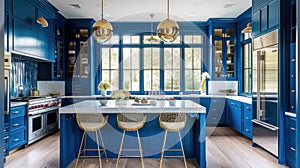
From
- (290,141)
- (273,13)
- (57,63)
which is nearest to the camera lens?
(290,141)

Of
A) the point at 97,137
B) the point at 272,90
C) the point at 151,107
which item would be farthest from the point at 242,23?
the point at 97,137

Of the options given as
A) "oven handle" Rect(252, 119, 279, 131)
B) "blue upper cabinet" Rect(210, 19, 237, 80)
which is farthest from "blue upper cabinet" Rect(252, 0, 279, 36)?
"blue upper cabinet" Rect(210, 19, 237, 80)

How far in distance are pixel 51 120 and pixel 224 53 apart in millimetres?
4842

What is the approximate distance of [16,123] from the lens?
4234 millimetres

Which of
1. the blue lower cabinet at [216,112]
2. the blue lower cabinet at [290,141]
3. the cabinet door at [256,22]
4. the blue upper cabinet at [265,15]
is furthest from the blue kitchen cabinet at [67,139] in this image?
the blue lower cabinet at [216,112]

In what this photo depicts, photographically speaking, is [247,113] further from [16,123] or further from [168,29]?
[16,123]

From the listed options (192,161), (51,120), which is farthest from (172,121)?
(51,120)

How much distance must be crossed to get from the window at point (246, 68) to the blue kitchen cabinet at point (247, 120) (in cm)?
127

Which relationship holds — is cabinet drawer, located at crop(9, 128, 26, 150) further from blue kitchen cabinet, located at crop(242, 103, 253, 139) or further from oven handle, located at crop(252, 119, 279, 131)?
blue kitchen cabinet, located at crop(242, 103, 253, 139)

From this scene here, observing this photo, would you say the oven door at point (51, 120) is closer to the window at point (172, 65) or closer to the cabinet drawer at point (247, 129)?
the window at point (172, 65)

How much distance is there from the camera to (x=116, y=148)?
3834mm

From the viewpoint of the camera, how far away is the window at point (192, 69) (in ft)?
24.1

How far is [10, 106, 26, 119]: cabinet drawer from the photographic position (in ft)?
13.5

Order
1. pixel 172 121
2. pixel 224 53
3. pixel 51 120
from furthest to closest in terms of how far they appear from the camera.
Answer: pixel 224 53
pixel 51 120
pixel 172 121
